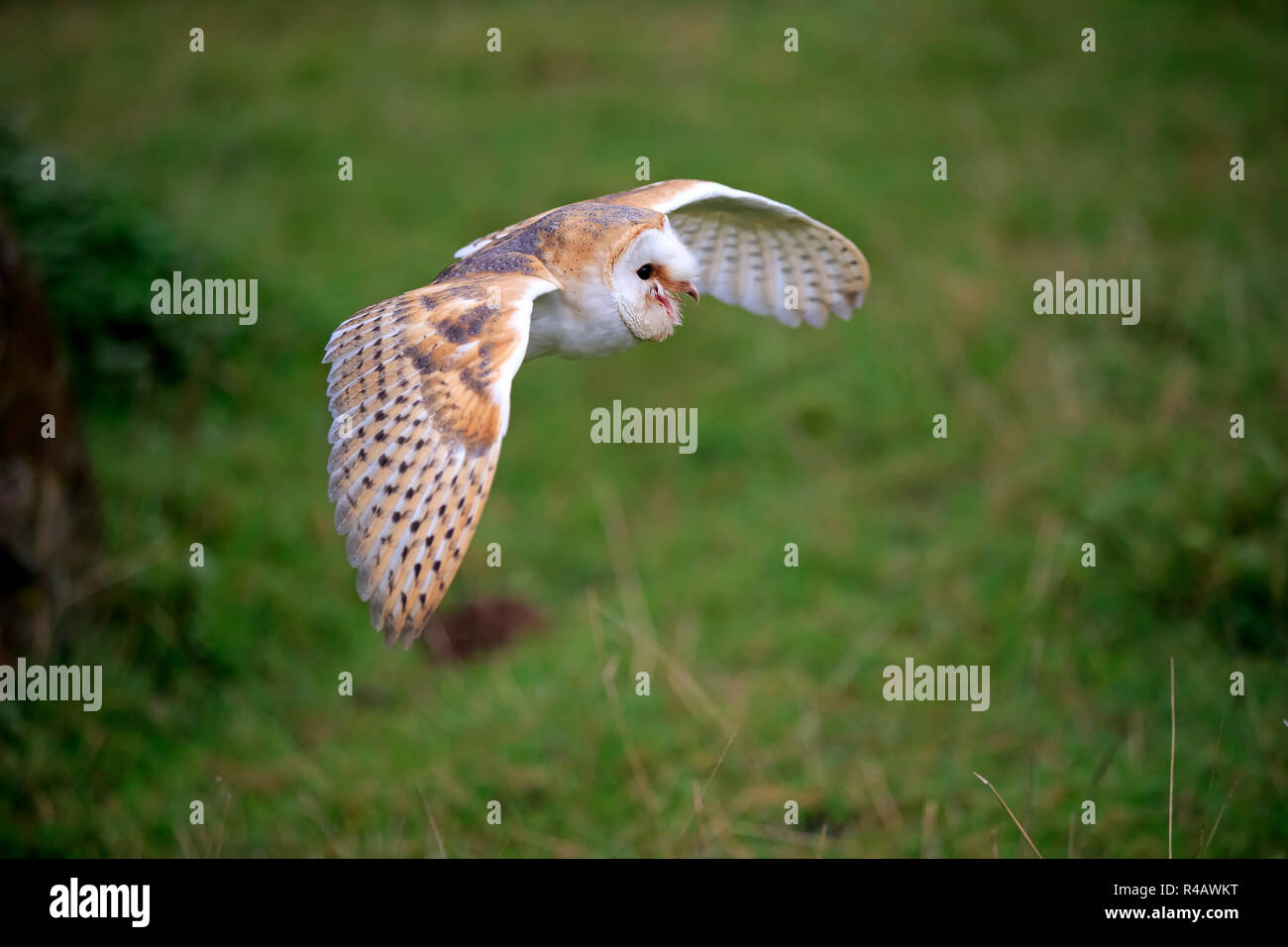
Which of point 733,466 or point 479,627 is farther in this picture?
point 733,466

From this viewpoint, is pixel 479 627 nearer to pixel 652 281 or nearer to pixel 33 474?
pixel 33 474

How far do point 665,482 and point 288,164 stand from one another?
5821 mm

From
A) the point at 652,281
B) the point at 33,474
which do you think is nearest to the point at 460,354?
the point at 652,281

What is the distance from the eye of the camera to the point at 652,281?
344 cm

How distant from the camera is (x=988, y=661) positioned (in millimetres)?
6801

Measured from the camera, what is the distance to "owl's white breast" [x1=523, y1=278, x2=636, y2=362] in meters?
3.43

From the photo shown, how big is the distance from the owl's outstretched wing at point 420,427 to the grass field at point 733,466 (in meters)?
1.51

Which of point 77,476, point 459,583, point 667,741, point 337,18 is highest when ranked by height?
point 337,18

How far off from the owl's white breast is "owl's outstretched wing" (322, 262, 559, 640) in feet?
0.49

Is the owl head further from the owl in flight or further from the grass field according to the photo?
the grass field

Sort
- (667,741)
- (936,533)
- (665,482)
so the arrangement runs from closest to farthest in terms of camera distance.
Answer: (667,741), (936,533), (665,482)

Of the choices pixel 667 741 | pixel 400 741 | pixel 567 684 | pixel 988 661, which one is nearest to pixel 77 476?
pixel 400 741

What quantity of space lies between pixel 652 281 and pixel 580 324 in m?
0.27

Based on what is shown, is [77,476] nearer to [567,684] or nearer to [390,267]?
[567,684]
